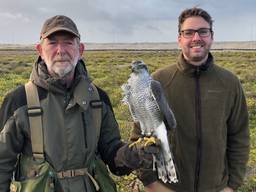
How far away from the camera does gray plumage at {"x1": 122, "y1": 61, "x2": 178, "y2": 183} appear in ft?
14.2

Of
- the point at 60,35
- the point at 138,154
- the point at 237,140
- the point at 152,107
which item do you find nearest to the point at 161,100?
the point at 152,107

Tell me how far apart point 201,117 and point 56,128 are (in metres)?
1.59

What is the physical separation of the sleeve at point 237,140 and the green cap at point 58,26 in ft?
6.13

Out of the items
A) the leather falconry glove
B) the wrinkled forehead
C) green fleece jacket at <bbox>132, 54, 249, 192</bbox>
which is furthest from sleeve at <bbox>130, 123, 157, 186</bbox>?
the wrinkled forehead

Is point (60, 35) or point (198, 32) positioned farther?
point (198, 32)

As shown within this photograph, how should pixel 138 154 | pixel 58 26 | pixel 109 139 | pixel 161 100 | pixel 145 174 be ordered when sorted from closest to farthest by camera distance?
pixel 58 26, pixel 138 154, pixel 161 100, pixel 109 139, pixel 145 174

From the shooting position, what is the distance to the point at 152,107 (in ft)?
14.5

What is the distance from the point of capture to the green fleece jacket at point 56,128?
4016 mm

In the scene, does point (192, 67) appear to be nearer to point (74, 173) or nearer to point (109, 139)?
point (109, 139)

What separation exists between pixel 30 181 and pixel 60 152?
1.10 feet

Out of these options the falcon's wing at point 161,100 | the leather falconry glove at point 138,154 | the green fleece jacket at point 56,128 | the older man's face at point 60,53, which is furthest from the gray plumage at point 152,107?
the older man's face at point 60,53

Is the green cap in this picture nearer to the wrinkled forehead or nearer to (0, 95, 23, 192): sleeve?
the wrinkled forehead

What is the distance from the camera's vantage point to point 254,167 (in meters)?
8.98

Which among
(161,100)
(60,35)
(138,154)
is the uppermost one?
(60,35)
